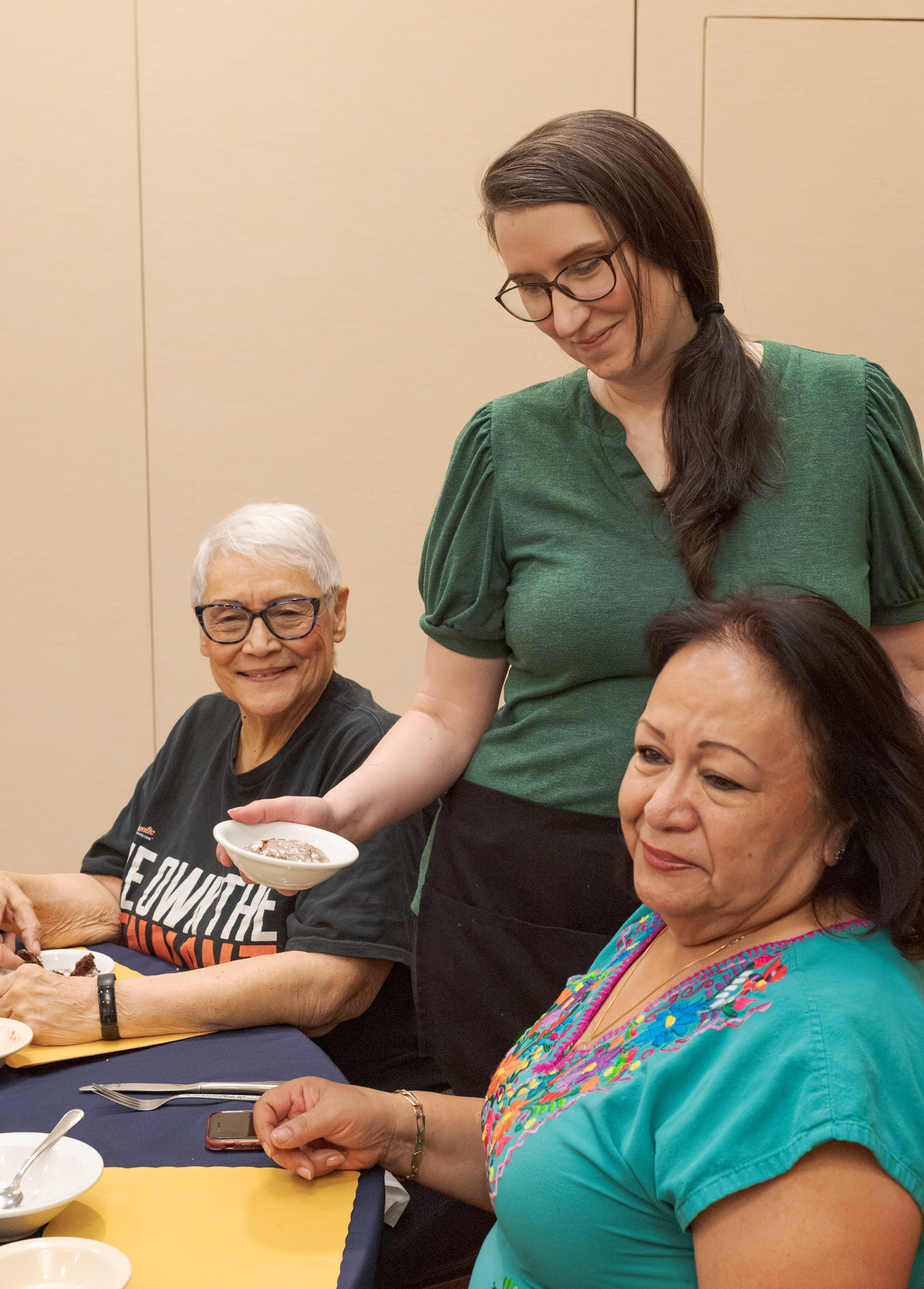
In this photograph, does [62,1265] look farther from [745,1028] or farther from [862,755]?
[862,755]

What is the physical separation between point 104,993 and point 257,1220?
518 millimetres

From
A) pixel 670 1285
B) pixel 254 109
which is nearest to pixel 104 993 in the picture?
pixel 670 1285

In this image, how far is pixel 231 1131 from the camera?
1.27m

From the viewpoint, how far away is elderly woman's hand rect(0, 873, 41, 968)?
78.8 inches

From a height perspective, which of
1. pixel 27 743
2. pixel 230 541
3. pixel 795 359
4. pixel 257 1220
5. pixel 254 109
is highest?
pixel 254 109

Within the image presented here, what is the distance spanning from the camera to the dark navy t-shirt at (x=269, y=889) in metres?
1.75

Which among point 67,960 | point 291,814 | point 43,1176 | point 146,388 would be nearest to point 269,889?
point 67,960

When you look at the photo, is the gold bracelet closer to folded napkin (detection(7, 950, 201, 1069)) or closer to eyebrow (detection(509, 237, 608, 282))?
folded napkin (detection(7, 950, 201, 1069))

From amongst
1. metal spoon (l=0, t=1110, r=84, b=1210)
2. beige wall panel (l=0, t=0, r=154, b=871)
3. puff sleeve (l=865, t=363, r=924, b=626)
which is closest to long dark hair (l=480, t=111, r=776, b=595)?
puff sleeve (l=865, t=363, r=924, b=626)

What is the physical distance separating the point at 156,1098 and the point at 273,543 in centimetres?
99

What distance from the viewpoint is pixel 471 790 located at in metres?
1.61

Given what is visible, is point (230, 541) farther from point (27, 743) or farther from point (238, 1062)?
point (27, 743)

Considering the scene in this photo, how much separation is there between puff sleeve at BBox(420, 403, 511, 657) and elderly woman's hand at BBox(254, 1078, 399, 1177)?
62 centimetres

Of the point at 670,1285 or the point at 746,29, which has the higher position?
the point at 746,29
